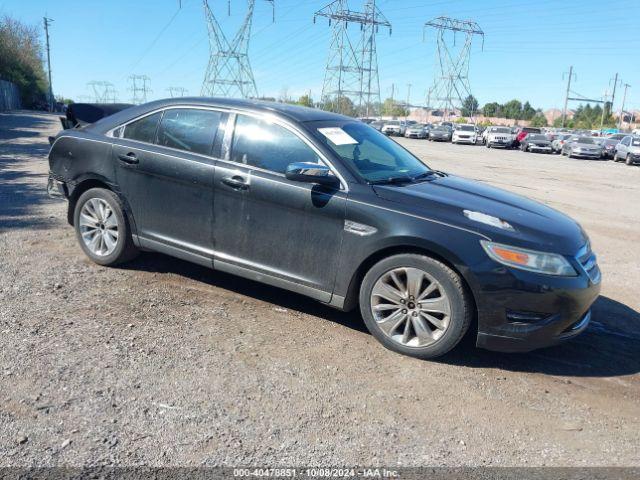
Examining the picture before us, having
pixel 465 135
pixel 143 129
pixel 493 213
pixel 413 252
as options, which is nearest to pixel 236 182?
pixel 143 129

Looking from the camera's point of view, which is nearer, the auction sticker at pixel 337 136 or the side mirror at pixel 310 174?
the side mirror at pixel 310 174

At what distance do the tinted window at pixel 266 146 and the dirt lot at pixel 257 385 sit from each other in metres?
1.22

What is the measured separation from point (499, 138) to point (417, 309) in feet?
122

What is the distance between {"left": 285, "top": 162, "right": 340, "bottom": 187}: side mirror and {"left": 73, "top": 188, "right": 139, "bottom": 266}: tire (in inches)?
76.2

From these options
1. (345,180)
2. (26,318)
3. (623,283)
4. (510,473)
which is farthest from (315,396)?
(623,283)

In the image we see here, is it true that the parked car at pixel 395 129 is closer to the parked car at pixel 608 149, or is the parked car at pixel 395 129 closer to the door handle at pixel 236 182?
the parked car at pixel 608 149

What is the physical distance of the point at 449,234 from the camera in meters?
3.79

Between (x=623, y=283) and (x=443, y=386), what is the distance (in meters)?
3.59

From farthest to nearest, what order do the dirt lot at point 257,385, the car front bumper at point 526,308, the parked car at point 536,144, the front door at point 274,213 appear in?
1. the parked car at point 536,144
2. the front door at point 274,213
3. the car front bumper at point 526,308
4. the dirt lot at point 257,385

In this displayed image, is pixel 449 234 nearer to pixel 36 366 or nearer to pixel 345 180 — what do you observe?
pixel 345 180

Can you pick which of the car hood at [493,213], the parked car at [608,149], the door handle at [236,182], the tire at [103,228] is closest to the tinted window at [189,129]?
the door handle at [236,182]

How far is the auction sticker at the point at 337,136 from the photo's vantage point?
4586mm

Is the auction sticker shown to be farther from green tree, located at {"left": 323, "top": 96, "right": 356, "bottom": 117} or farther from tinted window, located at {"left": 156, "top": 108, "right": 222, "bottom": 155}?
green tree, located at {"left": 323, "top": 96, "right": 356, "bottom": 117}

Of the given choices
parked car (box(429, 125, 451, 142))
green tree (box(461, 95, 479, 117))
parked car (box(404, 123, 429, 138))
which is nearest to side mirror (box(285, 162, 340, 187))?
parked car (box(429, 125, 451, 142))
